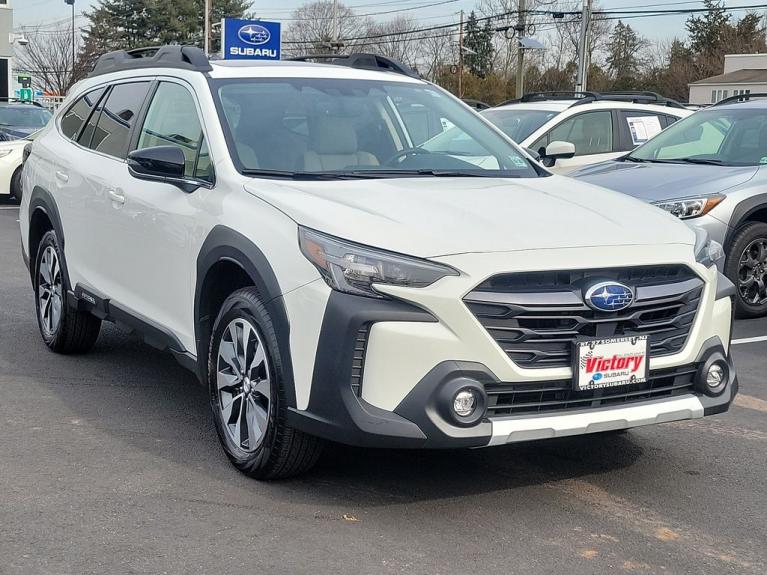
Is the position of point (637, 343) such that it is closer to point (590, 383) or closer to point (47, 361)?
point (590, 383)

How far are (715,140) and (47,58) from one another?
76820 mm

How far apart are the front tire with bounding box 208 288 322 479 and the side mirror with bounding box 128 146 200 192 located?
0.73 m

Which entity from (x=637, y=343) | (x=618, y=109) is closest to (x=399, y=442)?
(x=637, y=343)

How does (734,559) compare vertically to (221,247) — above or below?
below

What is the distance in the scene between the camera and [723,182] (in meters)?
7.91

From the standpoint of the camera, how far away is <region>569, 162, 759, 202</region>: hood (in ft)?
25.4

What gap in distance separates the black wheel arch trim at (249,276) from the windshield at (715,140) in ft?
16.8

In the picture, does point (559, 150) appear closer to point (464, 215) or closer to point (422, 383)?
point (464, 215)

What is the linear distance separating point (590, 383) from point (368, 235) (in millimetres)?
959

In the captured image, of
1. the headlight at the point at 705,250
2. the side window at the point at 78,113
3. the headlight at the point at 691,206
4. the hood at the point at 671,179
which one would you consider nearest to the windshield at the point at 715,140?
the hood at the point at 671,179

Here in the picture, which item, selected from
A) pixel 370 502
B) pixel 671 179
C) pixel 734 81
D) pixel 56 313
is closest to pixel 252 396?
pixel 370 502

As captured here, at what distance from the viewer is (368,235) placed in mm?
3875

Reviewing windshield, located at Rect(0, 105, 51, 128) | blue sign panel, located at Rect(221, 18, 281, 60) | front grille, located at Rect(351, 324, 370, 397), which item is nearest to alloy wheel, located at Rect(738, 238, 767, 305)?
front grille, located at Rect(351, 324, 370, 397)

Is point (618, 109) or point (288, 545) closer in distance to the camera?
point (288, 545)
